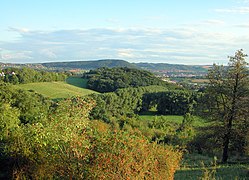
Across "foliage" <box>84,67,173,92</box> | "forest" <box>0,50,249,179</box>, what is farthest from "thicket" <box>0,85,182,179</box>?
"foliage" <box>84,67,173,92</box>

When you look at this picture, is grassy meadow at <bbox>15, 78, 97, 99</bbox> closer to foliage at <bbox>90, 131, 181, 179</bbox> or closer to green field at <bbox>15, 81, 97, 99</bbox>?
green field at <bbox>15, 81, 97, 99</bbox>

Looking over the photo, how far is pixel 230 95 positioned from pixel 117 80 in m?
92.8

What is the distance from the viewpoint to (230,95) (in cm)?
2244

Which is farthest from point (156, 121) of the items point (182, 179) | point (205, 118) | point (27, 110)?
point (182, 179)

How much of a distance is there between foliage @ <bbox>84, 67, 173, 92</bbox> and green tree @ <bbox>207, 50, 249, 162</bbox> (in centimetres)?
8569

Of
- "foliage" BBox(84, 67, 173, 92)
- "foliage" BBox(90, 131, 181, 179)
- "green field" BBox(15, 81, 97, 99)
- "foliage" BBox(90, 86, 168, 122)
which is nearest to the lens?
"foliage" BBox(90, 131, 181, 179)

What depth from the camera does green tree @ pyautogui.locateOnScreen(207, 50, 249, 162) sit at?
72.6 ft

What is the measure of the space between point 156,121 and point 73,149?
64.5 metres

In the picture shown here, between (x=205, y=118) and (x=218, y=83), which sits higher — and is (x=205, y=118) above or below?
below

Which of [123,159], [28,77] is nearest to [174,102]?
[28,77]

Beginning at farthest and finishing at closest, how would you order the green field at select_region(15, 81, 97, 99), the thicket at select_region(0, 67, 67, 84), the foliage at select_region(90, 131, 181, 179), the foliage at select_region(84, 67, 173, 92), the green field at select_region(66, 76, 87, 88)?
the foliage at select_region(84, 67, 173, 92) → the green field at select_region(66, 76, 87, 88) → the green field at select_region(15, 81, 97, 99) → the thicket at select_region(0, 67, 67, 84) → the foliage at select_region(90, 131, 181, 179)

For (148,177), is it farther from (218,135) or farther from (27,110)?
(27,110)

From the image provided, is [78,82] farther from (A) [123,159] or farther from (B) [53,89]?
(A) [123,159]

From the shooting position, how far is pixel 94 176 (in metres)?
8.73
